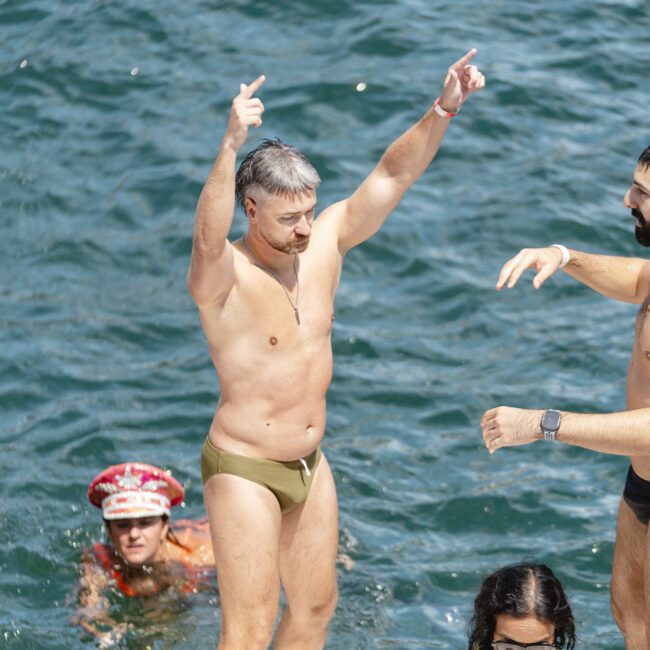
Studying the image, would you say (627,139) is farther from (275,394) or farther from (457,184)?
(275,394)

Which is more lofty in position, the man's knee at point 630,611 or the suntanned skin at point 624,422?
the suntanned skin at point 624,422

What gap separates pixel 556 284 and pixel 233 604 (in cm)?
561

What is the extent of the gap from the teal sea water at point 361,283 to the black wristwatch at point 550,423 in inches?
98.8

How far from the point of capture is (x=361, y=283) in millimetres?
11070

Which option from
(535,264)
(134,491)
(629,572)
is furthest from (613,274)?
(134,491)

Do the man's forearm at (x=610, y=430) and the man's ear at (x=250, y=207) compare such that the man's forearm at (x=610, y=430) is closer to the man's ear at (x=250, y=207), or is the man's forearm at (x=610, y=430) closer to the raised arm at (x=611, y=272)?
the raised arm at (x=611, y=272)

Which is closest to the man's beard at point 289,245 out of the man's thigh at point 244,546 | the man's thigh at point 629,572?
the man's thigh at point 244,546

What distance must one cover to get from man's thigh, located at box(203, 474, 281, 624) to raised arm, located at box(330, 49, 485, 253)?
1302 mm

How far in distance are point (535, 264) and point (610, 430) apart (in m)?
0.95

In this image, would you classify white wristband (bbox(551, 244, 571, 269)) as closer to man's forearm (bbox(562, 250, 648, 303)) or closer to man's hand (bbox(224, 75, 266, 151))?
man's forearm (bbox(562, 250, 648, 303))

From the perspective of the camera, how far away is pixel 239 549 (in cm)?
599

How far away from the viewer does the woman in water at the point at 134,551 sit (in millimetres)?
8062

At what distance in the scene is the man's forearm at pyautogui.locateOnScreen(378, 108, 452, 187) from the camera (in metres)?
6.32

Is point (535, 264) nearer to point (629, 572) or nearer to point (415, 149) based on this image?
point (415, 149)
